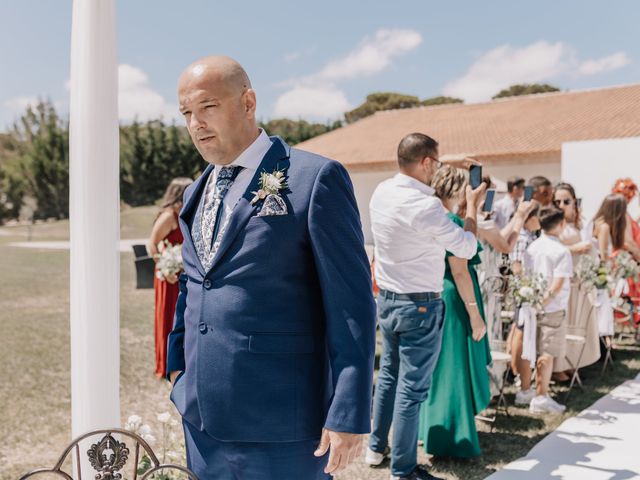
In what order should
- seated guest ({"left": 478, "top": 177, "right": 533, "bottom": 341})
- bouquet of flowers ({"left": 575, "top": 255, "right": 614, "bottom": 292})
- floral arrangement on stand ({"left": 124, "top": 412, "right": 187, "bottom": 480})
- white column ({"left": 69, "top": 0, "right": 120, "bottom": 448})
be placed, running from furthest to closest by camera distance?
1. bouquet of flowers ({"left": 575, "top": 255, "right": 614, "bottom": 292})
2. seated guest ({"left": 478, "top": 177, "right": 533, "bottom": 341})
3. floral arrangement on stand ({"left": 124, "top": 412, "right": 187, "bottom": 480})
4. white column ({"left": 69, "top": 0, "right": 120, "bottom": 448})

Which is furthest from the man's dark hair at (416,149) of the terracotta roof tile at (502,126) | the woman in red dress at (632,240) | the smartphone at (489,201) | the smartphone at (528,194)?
the terracotta roof tile at (502,126)

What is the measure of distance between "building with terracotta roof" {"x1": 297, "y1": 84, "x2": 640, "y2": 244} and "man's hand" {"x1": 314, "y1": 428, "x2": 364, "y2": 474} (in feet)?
75.5

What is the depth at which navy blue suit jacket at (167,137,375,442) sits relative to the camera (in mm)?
1913

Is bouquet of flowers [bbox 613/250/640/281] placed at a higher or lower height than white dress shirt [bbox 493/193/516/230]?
lower

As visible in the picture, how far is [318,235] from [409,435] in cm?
235

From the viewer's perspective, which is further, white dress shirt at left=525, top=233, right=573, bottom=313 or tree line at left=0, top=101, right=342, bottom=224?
tree line at left=0, top=101, right=342, bottom=224

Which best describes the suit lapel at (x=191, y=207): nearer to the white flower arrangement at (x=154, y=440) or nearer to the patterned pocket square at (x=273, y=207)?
the patterned pocket square at (x=273, y=207)

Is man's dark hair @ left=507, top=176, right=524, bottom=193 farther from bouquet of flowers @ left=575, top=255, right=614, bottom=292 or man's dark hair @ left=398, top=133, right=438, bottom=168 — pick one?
man's dark hair @ left=398, top=133, right=438, bottom=168

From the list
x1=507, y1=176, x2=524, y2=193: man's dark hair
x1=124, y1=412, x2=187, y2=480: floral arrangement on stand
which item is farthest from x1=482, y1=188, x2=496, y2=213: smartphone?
x1=507, y1=176, x2=524, y2=193: man's dark hair

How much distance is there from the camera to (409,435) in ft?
12.6

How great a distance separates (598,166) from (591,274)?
27.0 feet

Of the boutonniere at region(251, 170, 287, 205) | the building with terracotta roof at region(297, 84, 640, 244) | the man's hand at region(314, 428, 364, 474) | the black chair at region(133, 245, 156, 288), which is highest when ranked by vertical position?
the building with terracotta roof at region(297, 84, 640, 244)

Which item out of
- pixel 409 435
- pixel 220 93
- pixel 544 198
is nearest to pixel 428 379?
pixel 409 435

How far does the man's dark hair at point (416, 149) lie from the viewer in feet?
12.5
